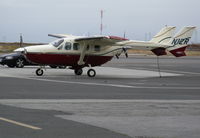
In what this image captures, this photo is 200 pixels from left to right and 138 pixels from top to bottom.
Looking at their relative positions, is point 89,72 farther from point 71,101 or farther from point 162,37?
point 71,101

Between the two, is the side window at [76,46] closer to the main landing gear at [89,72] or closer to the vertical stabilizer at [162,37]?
the main landing gear at [89,72]

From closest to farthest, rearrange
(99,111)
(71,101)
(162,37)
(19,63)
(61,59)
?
(99,111)
(71,101)
(61,59)
(162,37)
(19,63)

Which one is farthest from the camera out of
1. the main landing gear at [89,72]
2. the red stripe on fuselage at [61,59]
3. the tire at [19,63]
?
the tire at [19,63]

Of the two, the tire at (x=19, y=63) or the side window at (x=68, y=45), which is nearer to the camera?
the side window at (x=68, y=45)

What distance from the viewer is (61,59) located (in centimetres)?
2775

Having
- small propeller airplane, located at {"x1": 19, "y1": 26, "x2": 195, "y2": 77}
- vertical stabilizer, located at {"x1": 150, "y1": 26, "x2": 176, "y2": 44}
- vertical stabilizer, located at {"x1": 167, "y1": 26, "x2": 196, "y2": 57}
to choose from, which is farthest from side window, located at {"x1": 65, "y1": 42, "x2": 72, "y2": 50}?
vertical stabilizer, located at {"x1": 167, "y1": 26, "x2": 196, "y2": 57}

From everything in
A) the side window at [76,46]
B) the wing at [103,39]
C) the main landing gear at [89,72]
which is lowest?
the main landing gear at [89,72]

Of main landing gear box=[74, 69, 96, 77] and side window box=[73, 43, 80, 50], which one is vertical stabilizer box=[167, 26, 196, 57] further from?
side window box=[73, 43, 80, 50]

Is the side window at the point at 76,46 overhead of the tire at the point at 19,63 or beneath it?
overhead

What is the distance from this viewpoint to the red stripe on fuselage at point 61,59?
27188mm

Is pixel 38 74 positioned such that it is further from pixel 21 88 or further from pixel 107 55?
pixel 21 88

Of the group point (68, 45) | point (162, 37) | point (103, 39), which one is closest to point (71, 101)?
point (103, 39)

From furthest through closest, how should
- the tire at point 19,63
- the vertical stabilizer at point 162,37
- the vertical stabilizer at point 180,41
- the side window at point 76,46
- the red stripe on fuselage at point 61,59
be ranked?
the tire at point 19,63 < the vertical stabilizer at point 180,41 < the vertical stabilizer at point 162,37 < the side window at point 76,46 < the red stripe on fuselage at point 61,59

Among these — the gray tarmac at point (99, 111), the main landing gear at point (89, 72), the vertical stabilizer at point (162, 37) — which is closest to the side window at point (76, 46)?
the main landing gear at point (89, 72)
